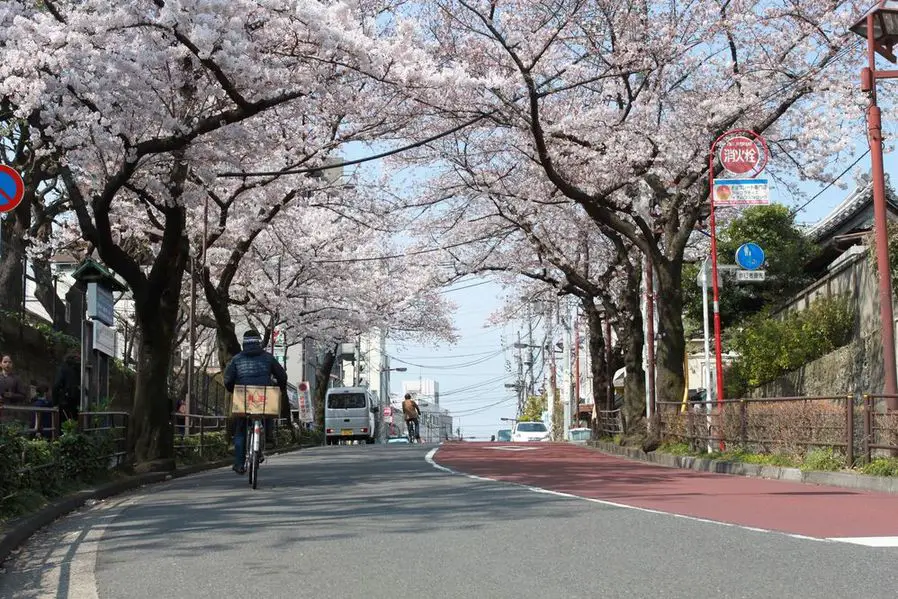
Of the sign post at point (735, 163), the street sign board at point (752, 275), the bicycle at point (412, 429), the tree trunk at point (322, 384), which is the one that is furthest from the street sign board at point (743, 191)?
the tree trunk at point (322, 384)

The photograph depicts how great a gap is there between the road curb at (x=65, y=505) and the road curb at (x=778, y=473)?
29.3 ft

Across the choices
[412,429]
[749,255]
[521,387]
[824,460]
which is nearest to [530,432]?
[412,429]

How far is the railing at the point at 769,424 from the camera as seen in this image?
15.0 m

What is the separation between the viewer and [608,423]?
3366 cm

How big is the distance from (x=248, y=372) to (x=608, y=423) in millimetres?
22156

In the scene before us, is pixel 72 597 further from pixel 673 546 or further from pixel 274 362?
pixel 274 362

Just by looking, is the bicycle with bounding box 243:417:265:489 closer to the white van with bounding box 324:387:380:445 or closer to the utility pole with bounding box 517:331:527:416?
the white van with bounding box 324:387:380:445

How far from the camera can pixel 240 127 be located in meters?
17.3

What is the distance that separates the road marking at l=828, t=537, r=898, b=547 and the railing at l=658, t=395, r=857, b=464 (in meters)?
7.02

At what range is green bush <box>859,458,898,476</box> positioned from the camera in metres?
13.4

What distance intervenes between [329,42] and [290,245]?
72.0ft

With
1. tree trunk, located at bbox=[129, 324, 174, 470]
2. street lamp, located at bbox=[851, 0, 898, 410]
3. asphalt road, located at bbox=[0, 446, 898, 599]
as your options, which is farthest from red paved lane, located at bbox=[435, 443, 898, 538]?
tree trunk, located at bbox=[129, 324, 174, 470]

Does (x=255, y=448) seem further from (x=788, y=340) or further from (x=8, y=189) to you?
(x=788, y=340)

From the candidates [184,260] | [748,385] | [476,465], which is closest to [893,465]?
[476,465]
